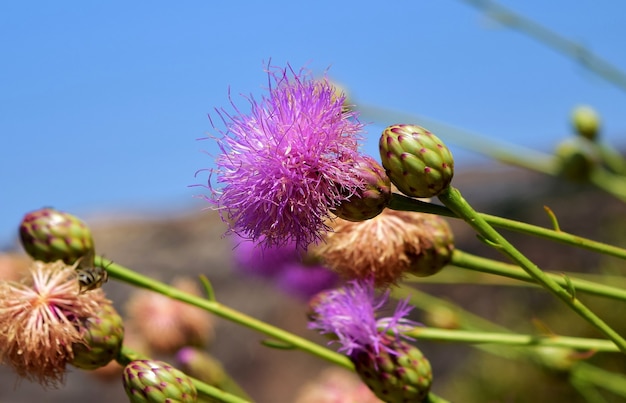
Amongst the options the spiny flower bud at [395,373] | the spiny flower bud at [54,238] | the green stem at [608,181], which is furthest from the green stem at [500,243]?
the green stem at [608,181]

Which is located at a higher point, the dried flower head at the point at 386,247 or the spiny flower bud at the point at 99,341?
the dried flower head at the point at 386,247

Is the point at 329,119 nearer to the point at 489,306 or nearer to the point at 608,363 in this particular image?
the point at 608,363

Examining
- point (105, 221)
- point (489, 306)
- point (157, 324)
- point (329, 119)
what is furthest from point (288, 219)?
point (105, 221)

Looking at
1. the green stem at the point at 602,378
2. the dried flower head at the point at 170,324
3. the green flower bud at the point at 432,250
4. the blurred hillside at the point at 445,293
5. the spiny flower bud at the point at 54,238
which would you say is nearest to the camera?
the green flower bud at the point at 432,250

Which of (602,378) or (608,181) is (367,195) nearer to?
(602,378)

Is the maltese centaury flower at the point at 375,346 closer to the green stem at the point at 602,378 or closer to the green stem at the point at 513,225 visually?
the green stem at the point at 513,225
